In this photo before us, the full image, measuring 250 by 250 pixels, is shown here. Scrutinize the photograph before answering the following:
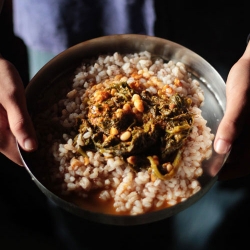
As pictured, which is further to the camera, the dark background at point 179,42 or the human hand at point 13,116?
the dark background at point 179,42

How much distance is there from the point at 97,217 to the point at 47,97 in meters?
0.59

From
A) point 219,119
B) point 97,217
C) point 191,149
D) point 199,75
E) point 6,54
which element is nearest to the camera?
point 97,217

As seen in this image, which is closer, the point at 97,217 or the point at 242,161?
the point at 97,217

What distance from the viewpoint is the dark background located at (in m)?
2.30

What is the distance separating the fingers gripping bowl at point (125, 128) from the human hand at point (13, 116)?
55mm

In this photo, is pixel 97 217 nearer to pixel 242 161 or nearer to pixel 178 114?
pixel 178 114

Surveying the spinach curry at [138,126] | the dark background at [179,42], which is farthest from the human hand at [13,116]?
the dark background at [179,42]

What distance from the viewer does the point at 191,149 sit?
56.8 inches

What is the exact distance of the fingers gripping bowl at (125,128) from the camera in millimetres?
1374

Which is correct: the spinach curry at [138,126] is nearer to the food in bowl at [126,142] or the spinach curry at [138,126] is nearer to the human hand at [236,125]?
the food in bowl at [126,142]

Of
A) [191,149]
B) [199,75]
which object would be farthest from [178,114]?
[199,75]

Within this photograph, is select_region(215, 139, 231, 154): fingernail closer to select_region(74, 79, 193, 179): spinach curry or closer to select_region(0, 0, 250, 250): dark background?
select_region(74, 79, 193, 179): spinach curry

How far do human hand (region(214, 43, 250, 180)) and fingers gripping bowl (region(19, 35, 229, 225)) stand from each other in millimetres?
58

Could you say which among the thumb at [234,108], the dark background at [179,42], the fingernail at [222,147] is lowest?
the dark background at [179,42]
